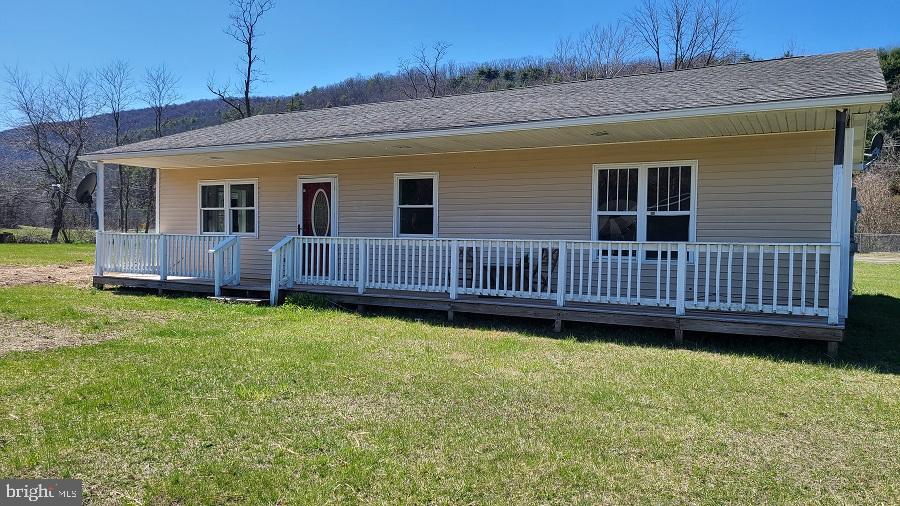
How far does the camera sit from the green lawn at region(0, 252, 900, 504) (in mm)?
3209

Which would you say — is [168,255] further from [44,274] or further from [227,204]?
[44,274]

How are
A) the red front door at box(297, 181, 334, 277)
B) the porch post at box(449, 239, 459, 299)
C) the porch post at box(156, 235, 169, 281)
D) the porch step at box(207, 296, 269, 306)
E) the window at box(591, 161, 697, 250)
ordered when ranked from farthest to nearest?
the red front door at box(297, 181, 334, 277), the porch post at box(156, 235, 169, 281), the porch step at box(207, 296, 269, 306), the window at box(591, 161, 697, 250), the porch post at box(449, 239, 459, 299)

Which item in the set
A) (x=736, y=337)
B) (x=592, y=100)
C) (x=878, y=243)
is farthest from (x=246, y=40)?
(x=878, y=243)

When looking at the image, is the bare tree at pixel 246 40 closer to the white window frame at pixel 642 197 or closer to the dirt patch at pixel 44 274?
the dirt patch at pixel 44 274

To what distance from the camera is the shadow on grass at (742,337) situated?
6.52 m

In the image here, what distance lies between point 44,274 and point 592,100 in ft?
42.6

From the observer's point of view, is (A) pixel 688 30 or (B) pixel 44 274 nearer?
(B) pixel 44 274

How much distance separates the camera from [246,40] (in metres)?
28.9

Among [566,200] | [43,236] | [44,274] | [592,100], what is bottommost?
[44,274]

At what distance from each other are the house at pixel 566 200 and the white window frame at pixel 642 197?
27mm

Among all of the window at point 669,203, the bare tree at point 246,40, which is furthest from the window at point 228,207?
the bare tree at point 246,40

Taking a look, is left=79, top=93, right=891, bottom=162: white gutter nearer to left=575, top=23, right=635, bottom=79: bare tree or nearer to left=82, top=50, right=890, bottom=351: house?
left=82, top=50, right=890, bottom=351: house

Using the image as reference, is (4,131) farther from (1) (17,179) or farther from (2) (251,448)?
(2) (251,448)

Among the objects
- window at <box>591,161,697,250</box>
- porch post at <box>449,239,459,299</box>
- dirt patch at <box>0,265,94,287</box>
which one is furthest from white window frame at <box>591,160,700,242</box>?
dirt patch at <box>0,265,94,287</box>
